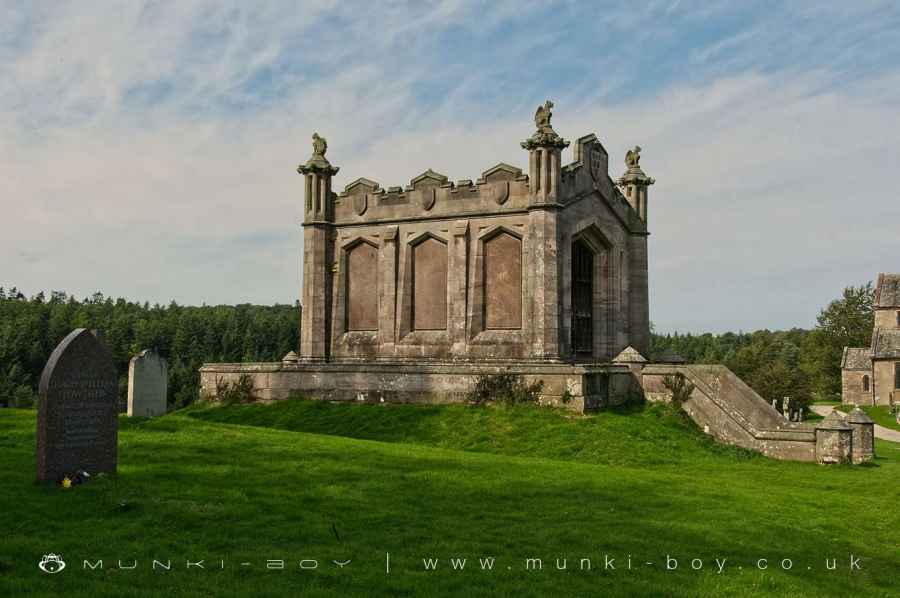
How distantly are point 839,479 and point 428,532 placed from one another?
1143cm

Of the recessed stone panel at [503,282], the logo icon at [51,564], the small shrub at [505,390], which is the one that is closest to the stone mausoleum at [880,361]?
the recessed stone panel at [503,282]

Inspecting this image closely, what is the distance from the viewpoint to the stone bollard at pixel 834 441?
19656 mm

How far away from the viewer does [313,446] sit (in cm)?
1584

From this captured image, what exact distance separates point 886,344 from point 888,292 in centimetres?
881

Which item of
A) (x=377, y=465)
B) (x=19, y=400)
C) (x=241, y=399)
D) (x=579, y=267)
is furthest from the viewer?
(x=19, y=400)

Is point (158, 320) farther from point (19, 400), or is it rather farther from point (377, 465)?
point (377, 465)

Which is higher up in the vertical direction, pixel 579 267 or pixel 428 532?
pixel 579 267

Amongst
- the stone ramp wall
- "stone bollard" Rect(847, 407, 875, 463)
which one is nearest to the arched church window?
the stone ramp wall

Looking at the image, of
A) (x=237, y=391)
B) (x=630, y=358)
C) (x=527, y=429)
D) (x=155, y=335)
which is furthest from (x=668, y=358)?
(x=155, y=335)

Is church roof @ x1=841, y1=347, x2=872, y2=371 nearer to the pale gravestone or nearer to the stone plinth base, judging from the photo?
the stone plinth base

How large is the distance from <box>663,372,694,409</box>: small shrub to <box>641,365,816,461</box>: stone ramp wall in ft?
0.37

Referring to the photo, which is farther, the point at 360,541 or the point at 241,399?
the point at 241,399

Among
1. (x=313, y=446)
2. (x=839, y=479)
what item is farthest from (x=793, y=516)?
(x=313, y=446)

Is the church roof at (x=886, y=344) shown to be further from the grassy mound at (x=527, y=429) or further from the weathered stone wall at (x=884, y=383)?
the grassy mound at (x=527, y=429)
